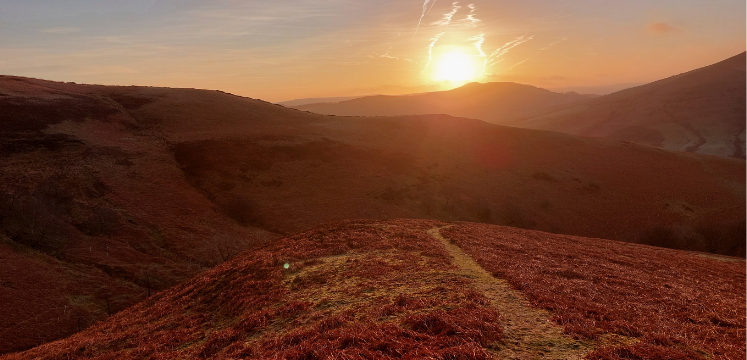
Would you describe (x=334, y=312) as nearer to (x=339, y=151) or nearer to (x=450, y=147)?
(x=339, y=151)

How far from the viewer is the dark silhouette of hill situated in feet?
132

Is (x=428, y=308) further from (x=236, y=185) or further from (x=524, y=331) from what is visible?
(x=236, y=185)

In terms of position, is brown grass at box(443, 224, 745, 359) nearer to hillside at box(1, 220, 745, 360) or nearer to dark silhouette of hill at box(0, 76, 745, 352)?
hillside at box(1, 220, 745, 360)

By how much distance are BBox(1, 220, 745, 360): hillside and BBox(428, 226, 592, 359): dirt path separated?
0.21 feet

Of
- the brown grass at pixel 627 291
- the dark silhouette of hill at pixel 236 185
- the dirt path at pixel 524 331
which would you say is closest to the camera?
the dirt path at pixel 524 331

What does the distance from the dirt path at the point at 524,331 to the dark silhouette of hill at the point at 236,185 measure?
32001 millimetres

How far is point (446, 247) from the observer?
30.0 meters

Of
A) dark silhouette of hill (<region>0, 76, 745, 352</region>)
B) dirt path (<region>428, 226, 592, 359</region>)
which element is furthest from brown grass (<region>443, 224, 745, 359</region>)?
dark silhouette of hill (<region>0, 76, 745, 352</region>)

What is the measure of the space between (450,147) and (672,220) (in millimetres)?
49124

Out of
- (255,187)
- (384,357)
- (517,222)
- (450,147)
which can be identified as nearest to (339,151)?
(255,187)

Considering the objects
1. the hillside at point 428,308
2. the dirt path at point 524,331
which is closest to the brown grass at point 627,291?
the hillside at point 428,308

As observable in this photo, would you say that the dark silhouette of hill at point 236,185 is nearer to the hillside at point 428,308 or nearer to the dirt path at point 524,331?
the hillside at point 428,308

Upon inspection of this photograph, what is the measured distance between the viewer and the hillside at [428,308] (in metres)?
13.1

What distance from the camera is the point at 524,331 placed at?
45.7ft
